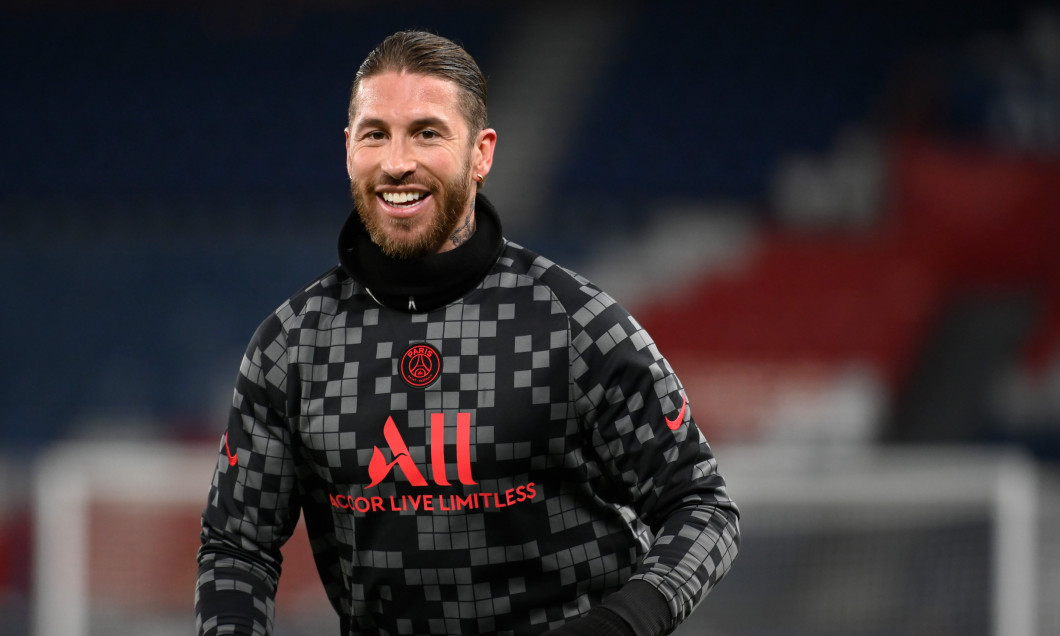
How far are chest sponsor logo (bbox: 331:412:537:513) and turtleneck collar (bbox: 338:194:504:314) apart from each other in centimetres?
17

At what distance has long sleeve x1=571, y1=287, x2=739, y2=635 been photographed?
1.63 meters

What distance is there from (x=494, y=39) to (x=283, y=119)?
6.23 feet

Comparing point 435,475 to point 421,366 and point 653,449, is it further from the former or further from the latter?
point 653,449

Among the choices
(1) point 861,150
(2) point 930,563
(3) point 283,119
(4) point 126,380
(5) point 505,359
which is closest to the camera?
(5) point 505,359

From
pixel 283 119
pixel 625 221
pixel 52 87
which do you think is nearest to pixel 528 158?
pixel 625 221

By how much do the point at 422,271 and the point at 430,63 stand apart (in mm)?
283

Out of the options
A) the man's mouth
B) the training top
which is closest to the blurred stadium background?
the training top

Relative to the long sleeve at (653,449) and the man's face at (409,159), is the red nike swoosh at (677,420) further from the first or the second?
the man's face at (409,159)

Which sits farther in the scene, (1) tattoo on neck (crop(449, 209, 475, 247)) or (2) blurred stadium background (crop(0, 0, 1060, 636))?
(2) blurred stadium background (crop(0, 0, 1060, 636))

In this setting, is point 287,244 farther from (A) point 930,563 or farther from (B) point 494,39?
(A) point 930,563

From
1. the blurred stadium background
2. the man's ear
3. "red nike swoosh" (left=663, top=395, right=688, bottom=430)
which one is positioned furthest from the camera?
the blurred stadium background

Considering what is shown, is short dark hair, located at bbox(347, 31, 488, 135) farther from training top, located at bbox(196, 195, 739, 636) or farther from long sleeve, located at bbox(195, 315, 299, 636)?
long sleeve, located at bbox(195, 315, 299, 636)

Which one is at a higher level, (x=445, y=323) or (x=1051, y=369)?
(x=1051, y=369)

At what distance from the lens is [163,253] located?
8.81 meters
